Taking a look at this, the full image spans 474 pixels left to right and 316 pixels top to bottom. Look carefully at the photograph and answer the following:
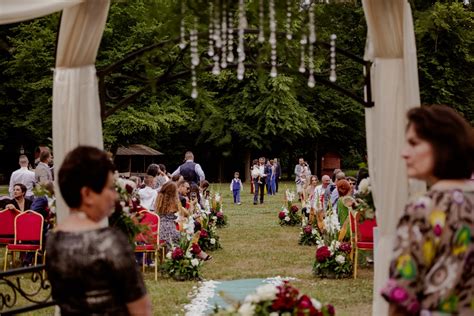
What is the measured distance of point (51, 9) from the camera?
5664mm

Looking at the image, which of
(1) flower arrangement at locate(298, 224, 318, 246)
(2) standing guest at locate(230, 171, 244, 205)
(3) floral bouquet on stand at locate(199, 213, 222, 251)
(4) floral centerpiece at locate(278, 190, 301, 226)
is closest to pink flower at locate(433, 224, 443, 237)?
(3) floral bouquet on stand at locate(199, 213, 222, 251)

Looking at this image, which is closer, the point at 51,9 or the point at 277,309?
the point at 277,309

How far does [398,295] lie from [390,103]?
3134 mm

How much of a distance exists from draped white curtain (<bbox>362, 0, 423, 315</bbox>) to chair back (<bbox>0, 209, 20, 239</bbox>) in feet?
22.9

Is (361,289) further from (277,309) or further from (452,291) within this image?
(452,291)

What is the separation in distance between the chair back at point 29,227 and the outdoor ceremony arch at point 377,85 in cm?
488

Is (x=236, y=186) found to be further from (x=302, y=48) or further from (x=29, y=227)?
(x=302, y=48)

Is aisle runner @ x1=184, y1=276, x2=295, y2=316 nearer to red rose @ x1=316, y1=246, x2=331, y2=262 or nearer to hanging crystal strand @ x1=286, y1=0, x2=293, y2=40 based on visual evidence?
red rose @ x1=316, y1=246, x2=331, y2=262

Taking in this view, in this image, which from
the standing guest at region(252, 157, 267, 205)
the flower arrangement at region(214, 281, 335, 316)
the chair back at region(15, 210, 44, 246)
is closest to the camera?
the flower arrangement at region(214, 281, 335, 316)

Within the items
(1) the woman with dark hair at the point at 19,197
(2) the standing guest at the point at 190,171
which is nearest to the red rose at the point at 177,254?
(1) the woman with dark hair at the point at 19,197

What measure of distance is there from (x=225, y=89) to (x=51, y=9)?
35.9 metres

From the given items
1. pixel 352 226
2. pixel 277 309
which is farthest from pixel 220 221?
pixel 277 309

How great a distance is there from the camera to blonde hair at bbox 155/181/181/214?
460 inches

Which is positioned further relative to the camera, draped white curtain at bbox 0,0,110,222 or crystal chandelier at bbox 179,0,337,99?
draped white curtain at bbox 0,0,110,222
